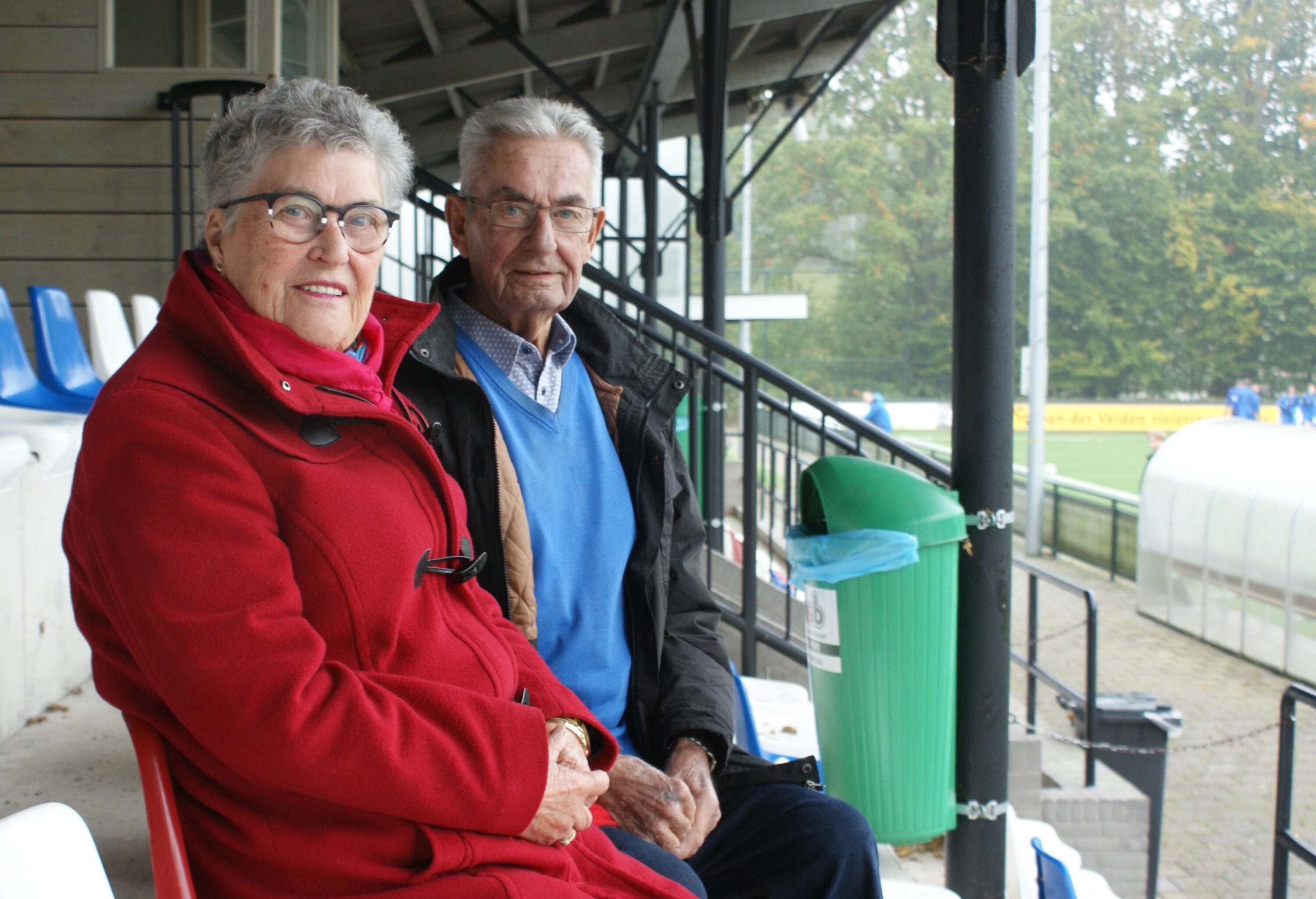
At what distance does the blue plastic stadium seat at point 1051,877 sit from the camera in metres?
2.55

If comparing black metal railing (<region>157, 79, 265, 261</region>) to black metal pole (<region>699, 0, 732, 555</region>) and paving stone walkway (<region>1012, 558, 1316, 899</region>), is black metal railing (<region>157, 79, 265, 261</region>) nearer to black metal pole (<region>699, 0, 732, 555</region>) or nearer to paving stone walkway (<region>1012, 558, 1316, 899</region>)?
black metal pole (<region>699, 0, 732, 555</region>)

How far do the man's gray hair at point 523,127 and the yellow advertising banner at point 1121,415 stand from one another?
42923mm

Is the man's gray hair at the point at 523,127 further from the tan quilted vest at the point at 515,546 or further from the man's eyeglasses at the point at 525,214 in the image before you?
the tan quilted vest at the point at 515,546

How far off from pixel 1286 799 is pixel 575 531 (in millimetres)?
3176

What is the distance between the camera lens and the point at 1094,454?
41531 mm

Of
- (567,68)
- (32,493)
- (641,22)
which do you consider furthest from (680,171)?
(32,493)

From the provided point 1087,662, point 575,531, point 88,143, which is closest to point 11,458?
point 575,531

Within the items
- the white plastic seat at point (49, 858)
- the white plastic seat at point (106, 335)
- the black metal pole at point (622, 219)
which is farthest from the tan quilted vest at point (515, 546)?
the black metal pole at point (622, 219)

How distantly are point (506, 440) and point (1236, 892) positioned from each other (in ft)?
18.2

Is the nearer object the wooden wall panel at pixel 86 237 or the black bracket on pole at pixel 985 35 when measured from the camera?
the black bracket on pole at pixel 985 35

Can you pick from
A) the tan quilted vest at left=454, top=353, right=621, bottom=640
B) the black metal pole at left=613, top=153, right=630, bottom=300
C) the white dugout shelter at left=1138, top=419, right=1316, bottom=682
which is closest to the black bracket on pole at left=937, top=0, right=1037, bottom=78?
the tan quilted vest at left=454, top=353, right=621, bottom=640

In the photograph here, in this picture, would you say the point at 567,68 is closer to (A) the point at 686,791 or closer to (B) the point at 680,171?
(A) the point at 686,791

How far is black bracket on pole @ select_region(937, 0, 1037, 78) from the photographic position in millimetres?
2453

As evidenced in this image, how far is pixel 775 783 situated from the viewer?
1769mm
